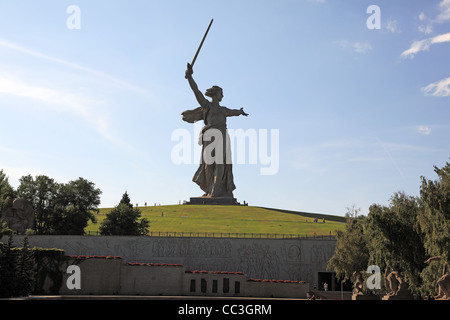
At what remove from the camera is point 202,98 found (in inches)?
1934

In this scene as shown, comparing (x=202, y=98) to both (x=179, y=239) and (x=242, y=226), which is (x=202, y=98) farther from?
(x=179, y=239)

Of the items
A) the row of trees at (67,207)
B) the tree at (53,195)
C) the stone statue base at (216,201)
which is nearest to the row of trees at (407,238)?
the stone statue base at (216,201)

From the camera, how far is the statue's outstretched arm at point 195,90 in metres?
46.5

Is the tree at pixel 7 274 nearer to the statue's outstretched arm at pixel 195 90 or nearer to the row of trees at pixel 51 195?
the row of trees at pixel 51 195

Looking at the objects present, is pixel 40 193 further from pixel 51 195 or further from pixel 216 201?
pixel 216 201

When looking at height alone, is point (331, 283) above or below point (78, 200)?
below

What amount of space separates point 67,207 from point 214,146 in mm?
15958

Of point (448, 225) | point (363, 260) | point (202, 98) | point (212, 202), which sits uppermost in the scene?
point (202, 98)

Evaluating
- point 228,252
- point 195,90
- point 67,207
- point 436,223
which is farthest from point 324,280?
point 67,207

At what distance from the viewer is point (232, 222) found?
4759 cm

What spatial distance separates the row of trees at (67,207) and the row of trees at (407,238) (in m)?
20.5
